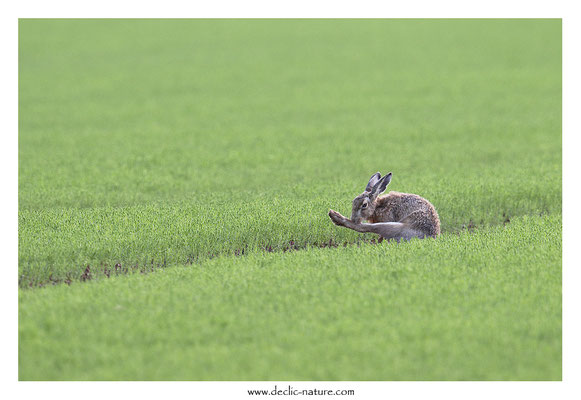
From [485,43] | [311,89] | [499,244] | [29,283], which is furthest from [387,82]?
[29,283]

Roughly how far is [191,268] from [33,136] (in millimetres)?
9060

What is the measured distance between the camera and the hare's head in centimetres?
888

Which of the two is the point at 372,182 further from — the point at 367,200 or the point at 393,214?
the point at 393,214

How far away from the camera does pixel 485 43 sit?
26.9m

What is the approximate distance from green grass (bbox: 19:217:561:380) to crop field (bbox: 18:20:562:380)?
0.07 feet

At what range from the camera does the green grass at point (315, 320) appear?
6.12 m

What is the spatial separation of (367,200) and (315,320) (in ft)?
8.21

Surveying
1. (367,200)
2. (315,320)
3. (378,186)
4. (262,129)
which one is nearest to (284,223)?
(367,200)

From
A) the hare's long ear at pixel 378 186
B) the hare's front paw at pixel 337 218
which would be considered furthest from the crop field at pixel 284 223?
the hare's long ear at pixel 378 186

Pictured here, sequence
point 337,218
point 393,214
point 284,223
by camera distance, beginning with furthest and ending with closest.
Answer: point 284,223 → point 393,214 → point 337,218

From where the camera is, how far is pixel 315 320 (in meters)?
6.83

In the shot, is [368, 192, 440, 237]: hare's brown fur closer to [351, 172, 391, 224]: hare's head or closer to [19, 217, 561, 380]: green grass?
[351, 172, 391, 224]: hare's head

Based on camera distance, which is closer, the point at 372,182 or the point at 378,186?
the point at 378,186

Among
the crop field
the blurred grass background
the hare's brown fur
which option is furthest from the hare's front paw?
the blurred grass background
